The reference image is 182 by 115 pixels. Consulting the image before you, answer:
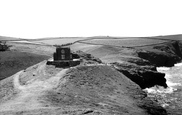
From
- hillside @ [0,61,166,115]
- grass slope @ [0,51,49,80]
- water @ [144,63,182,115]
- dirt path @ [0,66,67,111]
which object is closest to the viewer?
hillside @ [0,61,166,115]

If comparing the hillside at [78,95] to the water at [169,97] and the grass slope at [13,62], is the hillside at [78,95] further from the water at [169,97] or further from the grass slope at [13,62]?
the grass slope at [13,62]

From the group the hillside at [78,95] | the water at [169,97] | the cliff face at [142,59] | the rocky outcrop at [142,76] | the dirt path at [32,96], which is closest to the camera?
the hillside at [78,95]

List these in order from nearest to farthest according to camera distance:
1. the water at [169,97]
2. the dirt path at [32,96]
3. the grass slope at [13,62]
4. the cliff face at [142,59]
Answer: the dirt path at [32,96] < the water at [169,97] < the cliff face at [142,59] < the grass slope at [13,62]

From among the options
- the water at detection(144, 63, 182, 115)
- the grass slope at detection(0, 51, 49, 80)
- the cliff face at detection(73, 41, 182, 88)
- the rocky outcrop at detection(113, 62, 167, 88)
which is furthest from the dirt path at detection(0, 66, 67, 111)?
the grass slope at detection(0, 51, 49, 80)

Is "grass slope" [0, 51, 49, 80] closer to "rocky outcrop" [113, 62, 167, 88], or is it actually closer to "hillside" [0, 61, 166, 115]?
"hillside" [0, 61, 166, 115]

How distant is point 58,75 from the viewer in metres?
29.8

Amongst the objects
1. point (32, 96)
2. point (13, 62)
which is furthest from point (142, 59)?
point (32, 96)

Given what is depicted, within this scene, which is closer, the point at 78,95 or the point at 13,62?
the point at 78,95

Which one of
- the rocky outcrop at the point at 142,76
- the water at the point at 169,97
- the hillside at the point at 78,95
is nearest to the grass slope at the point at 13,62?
the hillside at the point at 78,95

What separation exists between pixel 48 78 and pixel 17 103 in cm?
938

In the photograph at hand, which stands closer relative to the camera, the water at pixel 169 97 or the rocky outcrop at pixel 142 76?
the water at pixel 169 97

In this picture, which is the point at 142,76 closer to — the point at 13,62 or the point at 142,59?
the point at 142,59

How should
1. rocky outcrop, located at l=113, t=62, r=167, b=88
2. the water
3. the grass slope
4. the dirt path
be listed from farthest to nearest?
the grass slope
rocky outcrop, located at l=113, t=62, r=167, b=88
the water
the dirt path

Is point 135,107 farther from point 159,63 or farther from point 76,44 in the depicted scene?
point 76,44
